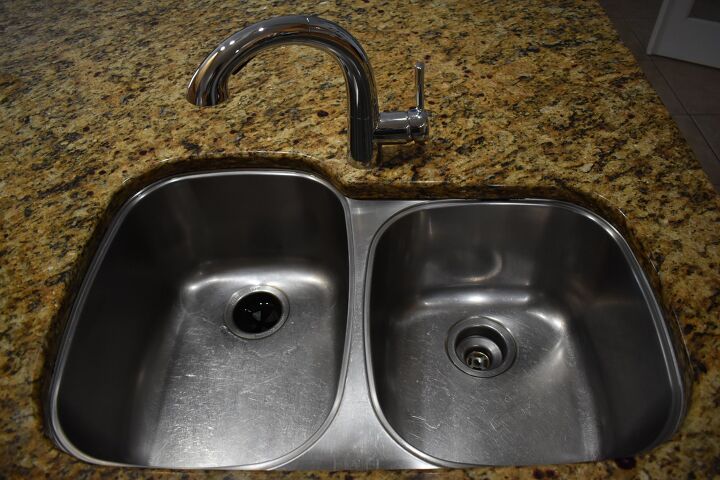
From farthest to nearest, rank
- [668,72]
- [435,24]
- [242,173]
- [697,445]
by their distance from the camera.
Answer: [668,72]
[435,24]
[242,173]
[697,445]

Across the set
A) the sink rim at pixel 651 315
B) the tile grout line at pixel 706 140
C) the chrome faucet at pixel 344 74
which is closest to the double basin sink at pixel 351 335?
the sink rim at pixel 651 315

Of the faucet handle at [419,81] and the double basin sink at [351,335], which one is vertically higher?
the faucet handle at [419,81]

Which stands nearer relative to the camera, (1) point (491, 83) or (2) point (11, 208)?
(2) point (11, 208)

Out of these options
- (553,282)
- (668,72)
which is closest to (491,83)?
(553,282)

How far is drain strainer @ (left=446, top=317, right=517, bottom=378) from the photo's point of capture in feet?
3.06

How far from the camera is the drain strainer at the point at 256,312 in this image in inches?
39.8

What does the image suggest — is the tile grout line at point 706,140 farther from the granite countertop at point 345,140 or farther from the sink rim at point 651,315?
the sink rim at point 651,315

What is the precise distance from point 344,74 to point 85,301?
Result: 0.50m

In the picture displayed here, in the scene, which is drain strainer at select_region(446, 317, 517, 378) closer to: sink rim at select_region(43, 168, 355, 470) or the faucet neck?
→ sink rim at select_region(43, 168, 355, 470)

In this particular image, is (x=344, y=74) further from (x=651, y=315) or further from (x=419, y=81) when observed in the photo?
(x=651, y=315)

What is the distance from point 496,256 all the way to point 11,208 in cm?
81

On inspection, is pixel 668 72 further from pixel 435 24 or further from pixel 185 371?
pixel 185 371

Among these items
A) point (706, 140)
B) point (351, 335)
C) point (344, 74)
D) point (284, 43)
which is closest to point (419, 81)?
point (344, 74)

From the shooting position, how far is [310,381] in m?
0.92
